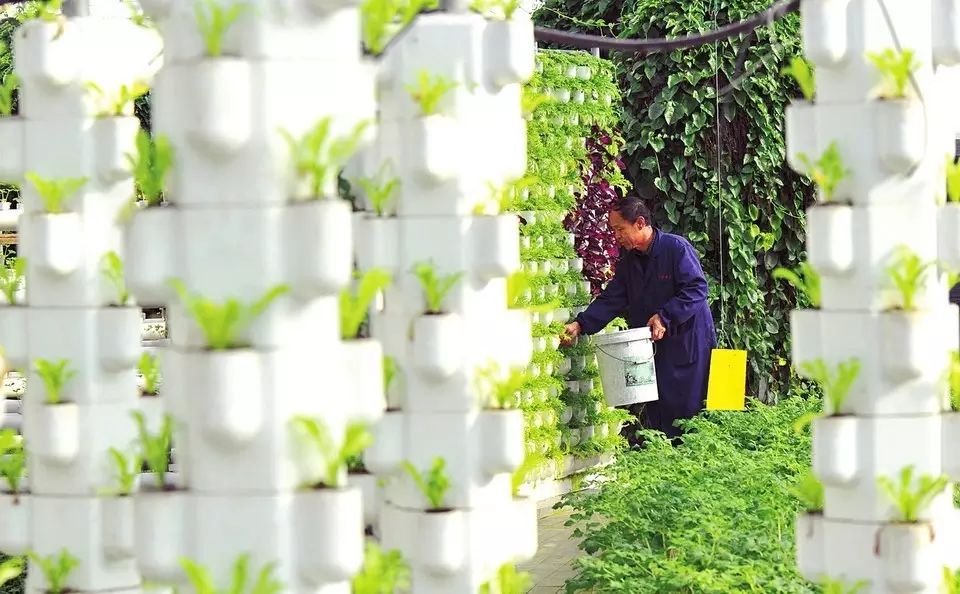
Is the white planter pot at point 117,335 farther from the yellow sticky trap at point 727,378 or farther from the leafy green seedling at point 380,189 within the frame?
the yellow sticky trap at point 727,378

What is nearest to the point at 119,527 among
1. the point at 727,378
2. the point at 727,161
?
the point at 727,378

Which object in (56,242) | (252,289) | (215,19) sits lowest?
(252,289)

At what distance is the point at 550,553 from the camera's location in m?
7.09

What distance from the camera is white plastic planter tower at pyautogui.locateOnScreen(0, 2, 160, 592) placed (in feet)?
10.6

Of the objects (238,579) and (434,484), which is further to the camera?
(434,484)

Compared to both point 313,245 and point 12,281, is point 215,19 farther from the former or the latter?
point 12,281

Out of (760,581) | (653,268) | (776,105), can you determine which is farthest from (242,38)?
(776,105)

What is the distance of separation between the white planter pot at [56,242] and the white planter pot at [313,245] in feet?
4.38

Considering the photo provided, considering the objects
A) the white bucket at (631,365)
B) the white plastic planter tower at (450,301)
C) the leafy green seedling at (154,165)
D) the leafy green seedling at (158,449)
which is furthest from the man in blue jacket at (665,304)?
the leafy green seedling at (154,165)

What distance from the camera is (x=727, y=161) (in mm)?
10531

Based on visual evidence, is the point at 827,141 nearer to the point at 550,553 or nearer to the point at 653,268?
the point at 550,553

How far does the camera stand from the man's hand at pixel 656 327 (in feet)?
→ 27.2

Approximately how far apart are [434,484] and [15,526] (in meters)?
0.84

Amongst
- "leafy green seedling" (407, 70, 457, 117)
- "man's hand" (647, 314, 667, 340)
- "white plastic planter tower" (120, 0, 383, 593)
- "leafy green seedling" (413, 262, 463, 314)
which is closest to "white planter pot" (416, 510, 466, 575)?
"leafy green seedling" (413, 262, 463, 314)
